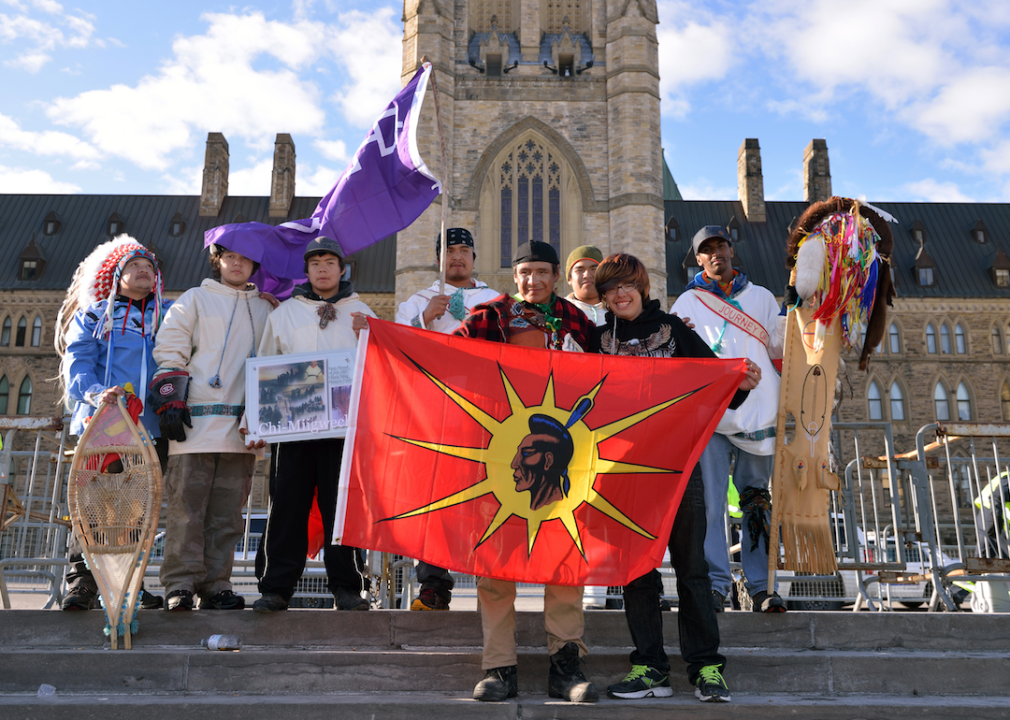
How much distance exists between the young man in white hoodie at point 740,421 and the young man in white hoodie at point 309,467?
1900 mm

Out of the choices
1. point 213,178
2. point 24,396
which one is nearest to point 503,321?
point 24,396

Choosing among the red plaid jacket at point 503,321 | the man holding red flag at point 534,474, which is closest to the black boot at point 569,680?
the man holding red flag at point 534,474

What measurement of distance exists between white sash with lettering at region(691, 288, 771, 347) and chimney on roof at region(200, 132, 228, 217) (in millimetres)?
35031

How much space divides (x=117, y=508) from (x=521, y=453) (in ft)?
6.62

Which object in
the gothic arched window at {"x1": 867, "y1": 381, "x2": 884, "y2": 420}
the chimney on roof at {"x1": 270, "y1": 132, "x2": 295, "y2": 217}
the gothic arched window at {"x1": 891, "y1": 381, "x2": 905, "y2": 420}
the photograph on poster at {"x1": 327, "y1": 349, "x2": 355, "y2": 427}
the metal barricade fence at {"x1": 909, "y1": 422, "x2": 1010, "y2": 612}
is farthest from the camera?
the chimney on roof at {"x1": 270, "y1": 132, "x2": 295, "y2": 217}

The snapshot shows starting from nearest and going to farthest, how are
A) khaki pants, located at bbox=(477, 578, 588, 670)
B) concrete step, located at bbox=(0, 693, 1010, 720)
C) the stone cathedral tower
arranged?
concrete step, located at bbox=(0, 693, 1010, 720)
khaki pants, located at bbox=(477, 578, 588, 670)
the stone cathedral tower

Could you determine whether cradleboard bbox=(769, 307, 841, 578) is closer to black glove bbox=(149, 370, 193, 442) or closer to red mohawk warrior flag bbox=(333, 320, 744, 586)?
red mohawk warrior flag bbox=(333, 320, 744, 586)

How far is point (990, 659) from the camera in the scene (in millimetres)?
3877

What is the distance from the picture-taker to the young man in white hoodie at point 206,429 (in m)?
4.47

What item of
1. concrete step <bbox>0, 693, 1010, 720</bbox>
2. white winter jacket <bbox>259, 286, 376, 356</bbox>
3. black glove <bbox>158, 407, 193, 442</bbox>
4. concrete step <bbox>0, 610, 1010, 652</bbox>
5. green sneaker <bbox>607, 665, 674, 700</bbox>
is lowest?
concrete step <bbox>0, 693, 1010, 720</bbox>

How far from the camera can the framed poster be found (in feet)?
14.7

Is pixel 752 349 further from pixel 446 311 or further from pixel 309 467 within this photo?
pixel 309 467

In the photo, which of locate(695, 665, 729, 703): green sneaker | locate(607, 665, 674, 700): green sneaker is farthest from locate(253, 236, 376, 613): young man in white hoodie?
locate(695, 665, 729, 703): green sneaker

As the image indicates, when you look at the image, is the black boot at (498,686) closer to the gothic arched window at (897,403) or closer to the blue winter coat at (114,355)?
the blue winter coat at (114,355)
